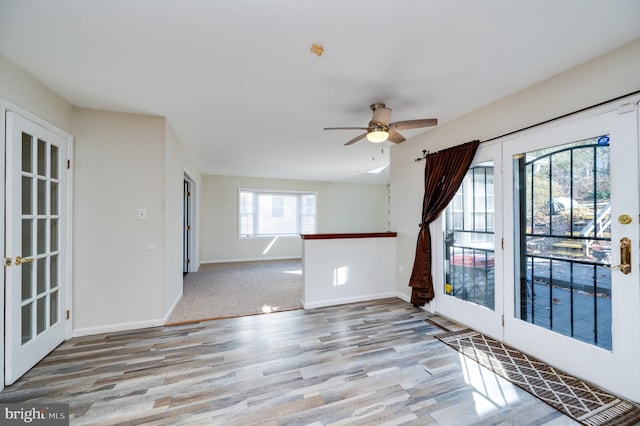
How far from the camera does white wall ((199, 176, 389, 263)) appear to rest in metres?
7.00

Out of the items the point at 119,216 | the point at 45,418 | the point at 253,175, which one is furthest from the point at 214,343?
the point at 253,175

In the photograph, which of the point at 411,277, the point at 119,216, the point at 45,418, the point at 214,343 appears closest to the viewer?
the point at 45,418

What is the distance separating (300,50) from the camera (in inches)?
73.1

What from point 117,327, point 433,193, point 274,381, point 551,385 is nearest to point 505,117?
point 433,193

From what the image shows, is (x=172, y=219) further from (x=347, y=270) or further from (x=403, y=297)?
(x=403, y=297)

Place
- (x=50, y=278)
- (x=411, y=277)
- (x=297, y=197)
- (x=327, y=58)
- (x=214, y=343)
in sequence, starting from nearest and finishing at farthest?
(x=327, y=58) → (x=50, y=278) → (x=214, y=343) → (x=411, y=277) → (x=297, y=197)

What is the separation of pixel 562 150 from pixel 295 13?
93.4 inches

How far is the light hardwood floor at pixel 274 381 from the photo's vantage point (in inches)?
66.0

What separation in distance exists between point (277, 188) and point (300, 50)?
5.85 metres

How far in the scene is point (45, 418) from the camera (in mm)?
1665

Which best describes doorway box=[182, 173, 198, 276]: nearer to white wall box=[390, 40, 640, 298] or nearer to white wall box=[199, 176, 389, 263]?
white wall box=[199, 176, 389, 263]

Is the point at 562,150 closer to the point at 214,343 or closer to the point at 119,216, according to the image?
the point at 214,343

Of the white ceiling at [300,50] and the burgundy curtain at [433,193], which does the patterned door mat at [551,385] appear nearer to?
the burgundy curtain at [433,193]

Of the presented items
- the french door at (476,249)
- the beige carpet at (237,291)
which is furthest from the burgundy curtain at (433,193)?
the beige carpet at (237,291)
